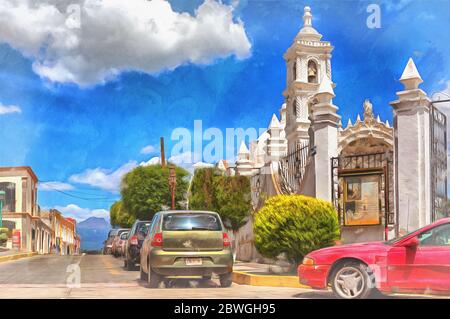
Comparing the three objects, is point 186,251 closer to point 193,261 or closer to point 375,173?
point 193,261

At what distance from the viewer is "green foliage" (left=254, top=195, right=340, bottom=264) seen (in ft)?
46.6

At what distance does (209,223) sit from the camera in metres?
13.0

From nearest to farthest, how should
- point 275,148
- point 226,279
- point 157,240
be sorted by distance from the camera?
point 157,240 < point 226,279 < point 275,148

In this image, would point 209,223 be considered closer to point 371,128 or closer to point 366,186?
point 366,186

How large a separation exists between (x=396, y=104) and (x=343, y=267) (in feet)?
19.8

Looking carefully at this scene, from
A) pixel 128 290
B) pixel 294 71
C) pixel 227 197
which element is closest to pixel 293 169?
pixel 227 197

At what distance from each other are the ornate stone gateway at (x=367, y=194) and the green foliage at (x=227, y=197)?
6.54 m

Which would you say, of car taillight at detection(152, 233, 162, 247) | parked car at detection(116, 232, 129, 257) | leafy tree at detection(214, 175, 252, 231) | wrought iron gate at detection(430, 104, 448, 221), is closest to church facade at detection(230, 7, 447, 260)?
wrought iron gate at detection(430, 104, 448, 221)

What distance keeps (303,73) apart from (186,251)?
1418 inches

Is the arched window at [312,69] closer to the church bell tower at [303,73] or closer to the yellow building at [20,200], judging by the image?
the church bell tower at [303,73]

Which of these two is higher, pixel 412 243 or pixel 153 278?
pixel 412 243

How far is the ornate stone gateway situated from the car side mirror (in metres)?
5.12

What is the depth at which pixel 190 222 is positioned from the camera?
12844 mm
